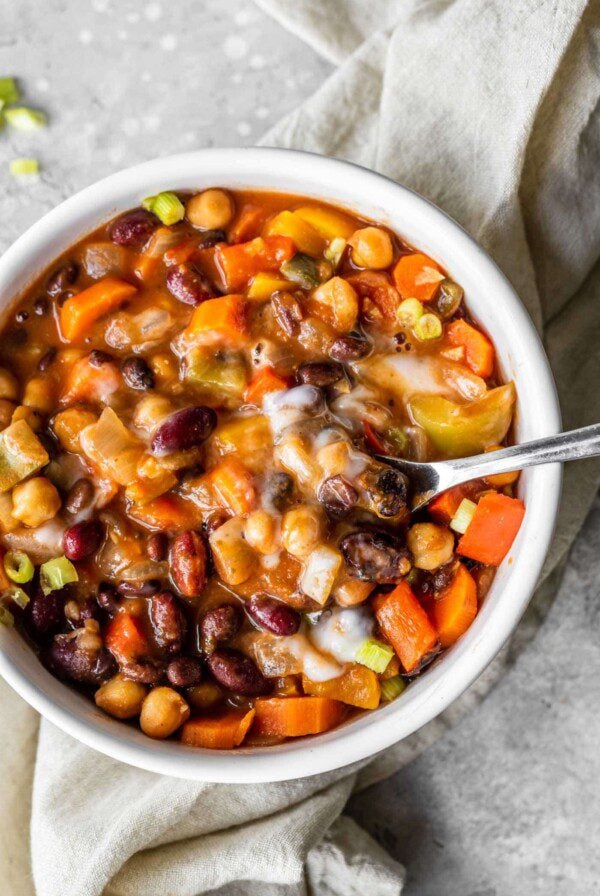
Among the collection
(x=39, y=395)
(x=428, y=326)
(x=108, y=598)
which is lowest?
(x=108, y=598)

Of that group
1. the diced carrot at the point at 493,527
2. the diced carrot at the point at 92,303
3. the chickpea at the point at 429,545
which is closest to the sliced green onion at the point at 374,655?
the chickpea at the point at 429,545

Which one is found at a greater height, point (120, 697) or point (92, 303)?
point (92, 303)

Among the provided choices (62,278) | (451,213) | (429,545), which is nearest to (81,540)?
(62,278)

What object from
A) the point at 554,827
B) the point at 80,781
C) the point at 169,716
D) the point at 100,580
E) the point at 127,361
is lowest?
the point at 554,827

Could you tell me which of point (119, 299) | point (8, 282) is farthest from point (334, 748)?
point (8, 282)

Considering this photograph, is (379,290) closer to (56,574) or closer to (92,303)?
(92,303)

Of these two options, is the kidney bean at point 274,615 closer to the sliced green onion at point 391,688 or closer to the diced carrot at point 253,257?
the sliced green onion at point 391,688

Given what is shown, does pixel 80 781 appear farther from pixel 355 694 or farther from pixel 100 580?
pixel 355 694

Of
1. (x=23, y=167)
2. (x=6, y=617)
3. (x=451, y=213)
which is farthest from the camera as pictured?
(x=23, y=167)
